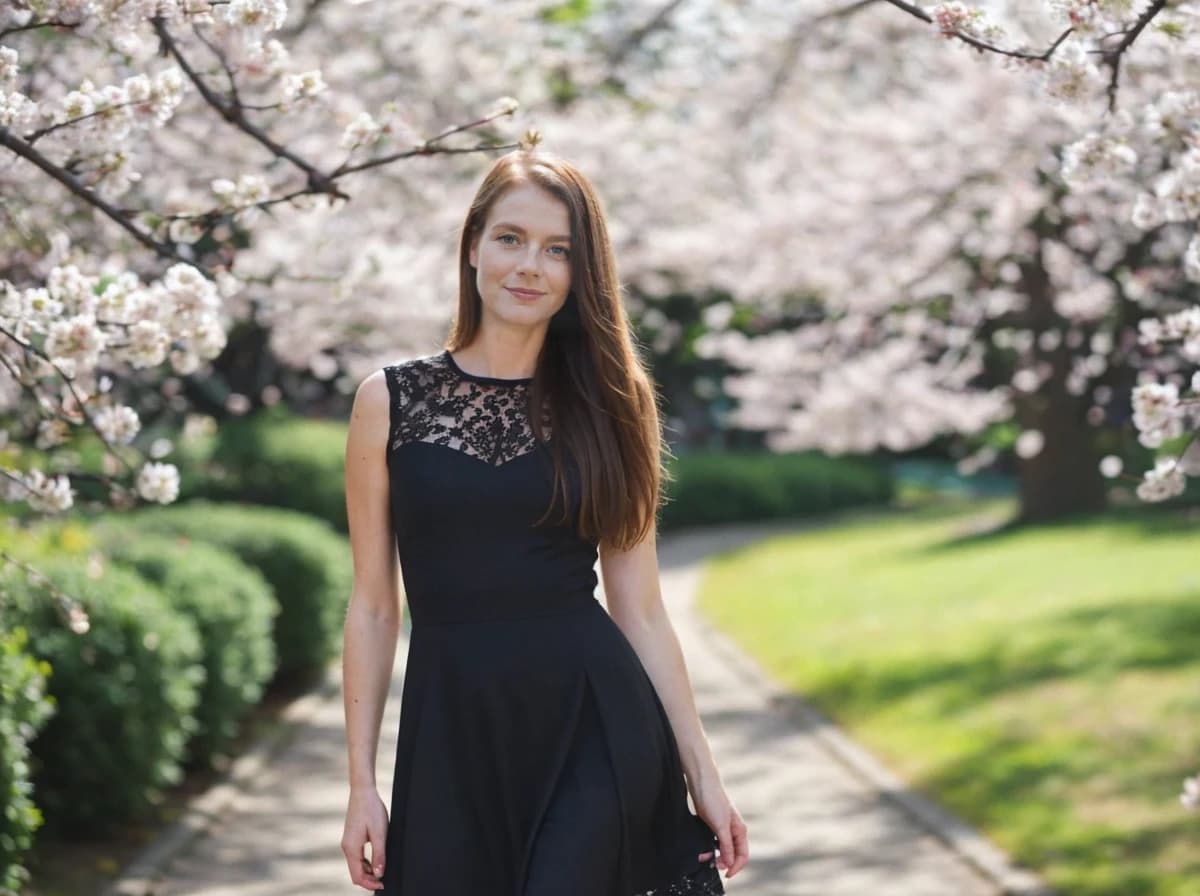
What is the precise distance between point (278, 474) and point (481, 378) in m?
14.1

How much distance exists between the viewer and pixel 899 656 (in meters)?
11.4

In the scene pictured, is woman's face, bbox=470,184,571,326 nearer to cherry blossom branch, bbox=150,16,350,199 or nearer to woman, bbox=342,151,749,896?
woman, bbox=342,151,749,896

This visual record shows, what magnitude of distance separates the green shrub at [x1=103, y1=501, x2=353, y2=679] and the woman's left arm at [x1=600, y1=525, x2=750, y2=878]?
705cm

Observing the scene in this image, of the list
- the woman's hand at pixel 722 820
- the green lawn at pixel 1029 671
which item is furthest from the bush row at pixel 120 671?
the green lawn at pixel 1029 671

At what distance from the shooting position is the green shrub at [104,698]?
242 inches

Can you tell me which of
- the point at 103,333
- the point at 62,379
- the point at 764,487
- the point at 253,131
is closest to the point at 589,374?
the point at 103,333

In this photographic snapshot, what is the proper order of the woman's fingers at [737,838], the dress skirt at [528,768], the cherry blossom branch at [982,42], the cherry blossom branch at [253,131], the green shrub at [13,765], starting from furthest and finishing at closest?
1. the green shrub at [13,765]
2. the cherry blossom branch at [253,131]
3. the cherry blossom branch at [982,42]
4. the woman's fingers at [737,838]
5. the dress skirt at [528,768]

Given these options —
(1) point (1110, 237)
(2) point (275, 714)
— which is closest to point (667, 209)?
(1) point (1110, 237)

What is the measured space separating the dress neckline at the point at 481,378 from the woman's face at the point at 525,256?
0.36 feet

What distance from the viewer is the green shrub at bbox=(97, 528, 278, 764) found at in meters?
7.75

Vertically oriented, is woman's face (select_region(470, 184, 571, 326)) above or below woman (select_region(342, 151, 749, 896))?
above

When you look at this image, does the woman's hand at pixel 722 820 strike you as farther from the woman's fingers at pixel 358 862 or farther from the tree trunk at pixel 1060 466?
the tree trunk at pixel 1060 466

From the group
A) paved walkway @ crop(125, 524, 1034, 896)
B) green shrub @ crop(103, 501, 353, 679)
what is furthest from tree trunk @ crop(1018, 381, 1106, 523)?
green shrub @ crop(103, 501, 353, 679)

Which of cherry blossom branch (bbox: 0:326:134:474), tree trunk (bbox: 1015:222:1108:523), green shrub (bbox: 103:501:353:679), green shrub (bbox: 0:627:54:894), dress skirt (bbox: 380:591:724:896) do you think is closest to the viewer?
dress skirt (bbox: 380:591:724:896)
